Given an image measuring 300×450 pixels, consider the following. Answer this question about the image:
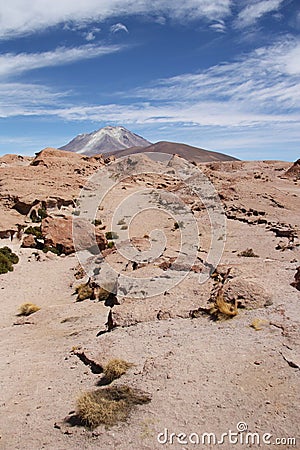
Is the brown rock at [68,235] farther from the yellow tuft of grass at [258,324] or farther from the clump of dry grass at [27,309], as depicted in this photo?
the yellow tuft of grass at [258,324]

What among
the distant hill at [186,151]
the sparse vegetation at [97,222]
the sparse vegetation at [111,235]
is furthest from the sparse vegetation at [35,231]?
the distant hill at [186,151]

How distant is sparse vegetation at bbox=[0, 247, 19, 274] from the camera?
16317mm

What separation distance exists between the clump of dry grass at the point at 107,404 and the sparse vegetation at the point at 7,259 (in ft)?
36.5

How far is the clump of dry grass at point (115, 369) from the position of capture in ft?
22.3

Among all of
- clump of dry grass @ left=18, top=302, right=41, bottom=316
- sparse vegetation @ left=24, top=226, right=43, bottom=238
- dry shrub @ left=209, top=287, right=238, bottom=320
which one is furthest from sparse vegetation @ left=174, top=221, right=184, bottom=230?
dry shrub @ left=209, top=287, right=238, bottom=320

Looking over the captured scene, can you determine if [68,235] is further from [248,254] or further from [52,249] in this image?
[248,254]

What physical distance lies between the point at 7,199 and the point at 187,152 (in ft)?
411

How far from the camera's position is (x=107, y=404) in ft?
19.6

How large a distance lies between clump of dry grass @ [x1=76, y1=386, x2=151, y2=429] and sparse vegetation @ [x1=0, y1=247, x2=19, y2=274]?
36.5 ft

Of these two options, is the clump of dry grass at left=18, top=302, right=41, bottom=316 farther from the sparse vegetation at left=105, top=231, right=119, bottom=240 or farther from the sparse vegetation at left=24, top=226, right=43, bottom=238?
the sparse vegetation at left=105, top=231, right=119, bottom=240

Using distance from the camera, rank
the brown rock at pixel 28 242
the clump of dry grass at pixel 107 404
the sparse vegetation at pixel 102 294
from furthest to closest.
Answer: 1. the brown rock at pixel 28 242
2. the sparse vegetation at pixel 102 294
3. the clump of dry grass at pixel 107 404

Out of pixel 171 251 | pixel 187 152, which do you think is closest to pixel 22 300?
pixel 171 251

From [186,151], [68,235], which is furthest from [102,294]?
[186,151]

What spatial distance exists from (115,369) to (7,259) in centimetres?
1148
